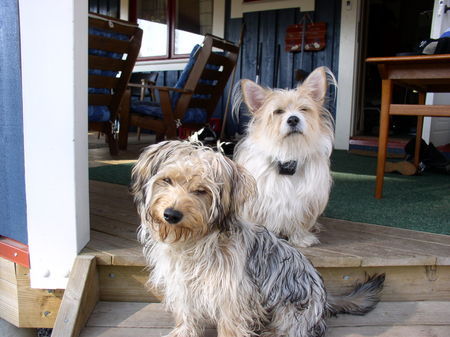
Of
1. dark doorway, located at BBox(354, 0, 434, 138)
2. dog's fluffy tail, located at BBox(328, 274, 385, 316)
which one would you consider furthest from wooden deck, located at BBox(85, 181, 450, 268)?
dark doorway, located at BBox(354, 0, 434, 138)

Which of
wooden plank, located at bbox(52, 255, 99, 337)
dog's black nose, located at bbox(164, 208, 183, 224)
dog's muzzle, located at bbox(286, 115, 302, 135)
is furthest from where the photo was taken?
dog's muzzle, located at bbox(286, 115, 302, 135)

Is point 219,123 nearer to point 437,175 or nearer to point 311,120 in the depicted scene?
point 437,175

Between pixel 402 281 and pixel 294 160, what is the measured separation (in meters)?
0.87

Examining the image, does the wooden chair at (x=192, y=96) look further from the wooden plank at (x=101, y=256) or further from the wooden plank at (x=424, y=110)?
the wooden plank at (x=101, y=256)

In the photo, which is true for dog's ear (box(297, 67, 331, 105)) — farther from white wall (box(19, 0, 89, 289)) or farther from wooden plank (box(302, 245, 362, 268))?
white wall (box(19, 0, 89, 289))

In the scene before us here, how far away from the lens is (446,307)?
2199mm

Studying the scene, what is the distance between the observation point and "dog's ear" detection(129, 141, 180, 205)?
1671 millimetres

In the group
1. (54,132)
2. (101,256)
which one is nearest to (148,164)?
(54,132)

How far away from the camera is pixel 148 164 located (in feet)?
5.57

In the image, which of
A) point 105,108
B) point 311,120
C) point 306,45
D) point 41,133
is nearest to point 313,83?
point 311,120

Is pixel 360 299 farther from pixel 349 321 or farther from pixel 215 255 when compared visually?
pixel 215 255

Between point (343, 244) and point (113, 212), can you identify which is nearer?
point (343, 244)

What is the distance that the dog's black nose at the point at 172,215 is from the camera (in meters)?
1.51

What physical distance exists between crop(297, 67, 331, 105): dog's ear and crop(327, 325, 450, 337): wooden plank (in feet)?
4.14
